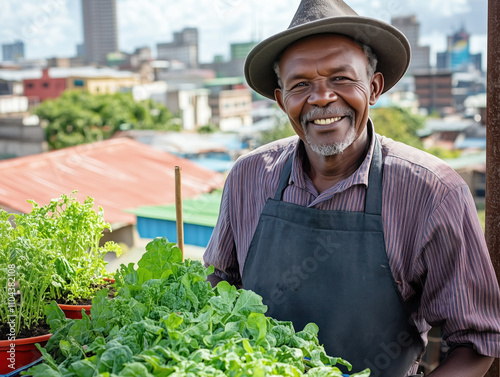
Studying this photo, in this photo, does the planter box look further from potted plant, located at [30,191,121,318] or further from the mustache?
the mustache

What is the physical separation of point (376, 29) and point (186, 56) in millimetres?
128167

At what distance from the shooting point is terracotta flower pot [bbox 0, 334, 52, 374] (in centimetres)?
134

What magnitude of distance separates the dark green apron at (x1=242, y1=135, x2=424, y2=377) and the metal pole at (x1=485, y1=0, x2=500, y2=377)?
1.18ft

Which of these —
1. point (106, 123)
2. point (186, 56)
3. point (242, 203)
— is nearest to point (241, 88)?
point (106, 123)

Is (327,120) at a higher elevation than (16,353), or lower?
Answer: higher

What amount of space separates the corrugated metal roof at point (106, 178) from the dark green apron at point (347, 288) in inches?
364

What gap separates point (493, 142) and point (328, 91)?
550 millimetres

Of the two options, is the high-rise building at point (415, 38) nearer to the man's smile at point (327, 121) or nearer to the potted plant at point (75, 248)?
the man's smile at point (327, 121)

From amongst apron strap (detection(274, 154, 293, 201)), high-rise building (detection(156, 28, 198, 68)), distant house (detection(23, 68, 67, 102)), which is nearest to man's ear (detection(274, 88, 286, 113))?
apron strap (detection(274, 154, 293, 201))

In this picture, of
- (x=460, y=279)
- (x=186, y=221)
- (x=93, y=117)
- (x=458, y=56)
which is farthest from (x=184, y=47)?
(x=460, y=279)

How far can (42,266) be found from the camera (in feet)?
4.75

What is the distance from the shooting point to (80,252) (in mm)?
1663

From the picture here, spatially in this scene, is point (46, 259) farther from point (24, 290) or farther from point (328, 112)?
point (328, 112)

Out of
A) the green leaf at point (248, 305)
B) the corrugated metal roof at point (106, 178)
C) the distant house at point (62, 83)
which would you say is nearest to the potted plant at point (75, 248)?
the green leaf at point (248, 305)
